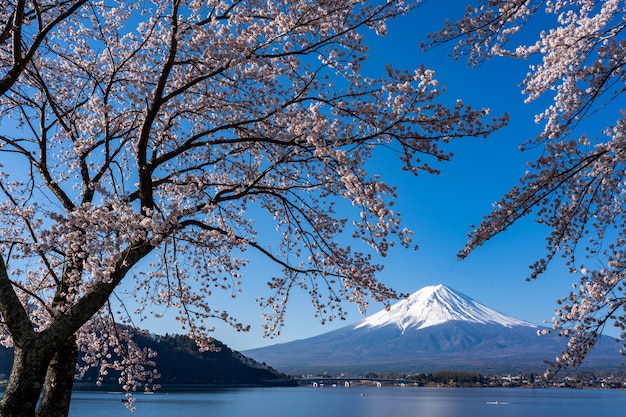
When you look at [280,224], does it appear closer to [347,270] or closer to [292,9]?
[347,270]

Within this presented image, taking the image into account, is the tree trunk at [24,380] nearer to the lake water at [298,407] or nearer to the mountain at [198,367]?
the lake water at [298,407]

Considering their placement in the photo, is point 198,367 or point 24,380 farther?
point 198,367

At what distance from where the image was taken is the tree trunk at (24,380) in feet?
13.0

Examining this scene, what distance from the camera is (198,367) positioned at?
66000mm

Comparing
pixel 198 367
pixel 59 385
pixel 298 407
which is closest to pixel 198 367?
pixel 198 367

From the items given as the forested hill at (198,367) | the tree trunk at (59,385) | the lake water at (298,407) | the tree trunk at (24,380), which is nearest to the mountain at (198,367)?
the forested hill at (198,367)

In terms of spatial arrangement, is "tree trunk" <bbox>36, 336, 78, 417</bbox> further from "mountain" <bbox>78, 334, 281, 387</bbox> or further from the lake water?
"mountain" <bbox>78, 334, 281, 387</bbox>

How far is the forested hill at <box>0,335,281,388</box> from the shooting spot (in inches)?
2198

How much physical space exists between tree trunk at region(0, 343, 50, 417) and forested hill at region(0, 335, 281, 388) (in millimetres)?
50470

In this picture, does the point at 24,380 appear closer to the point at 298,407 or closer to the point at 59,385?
the point at 59,385

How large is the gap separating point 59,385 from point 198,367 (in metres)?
64.5

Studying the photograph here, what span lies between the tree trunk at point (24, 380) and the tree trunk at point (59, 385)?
76 cm

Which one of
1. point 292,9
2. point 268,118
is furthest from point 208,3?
point 268,118

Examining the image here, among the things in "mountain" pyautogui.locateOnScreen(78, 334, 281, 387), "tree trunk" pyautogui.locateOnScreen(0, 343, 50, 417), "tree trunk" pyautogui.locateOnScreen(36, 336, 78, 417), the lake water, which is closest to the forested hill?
"mountain" pyautogui.locateOnScreen(78, 334, 281, 387)
